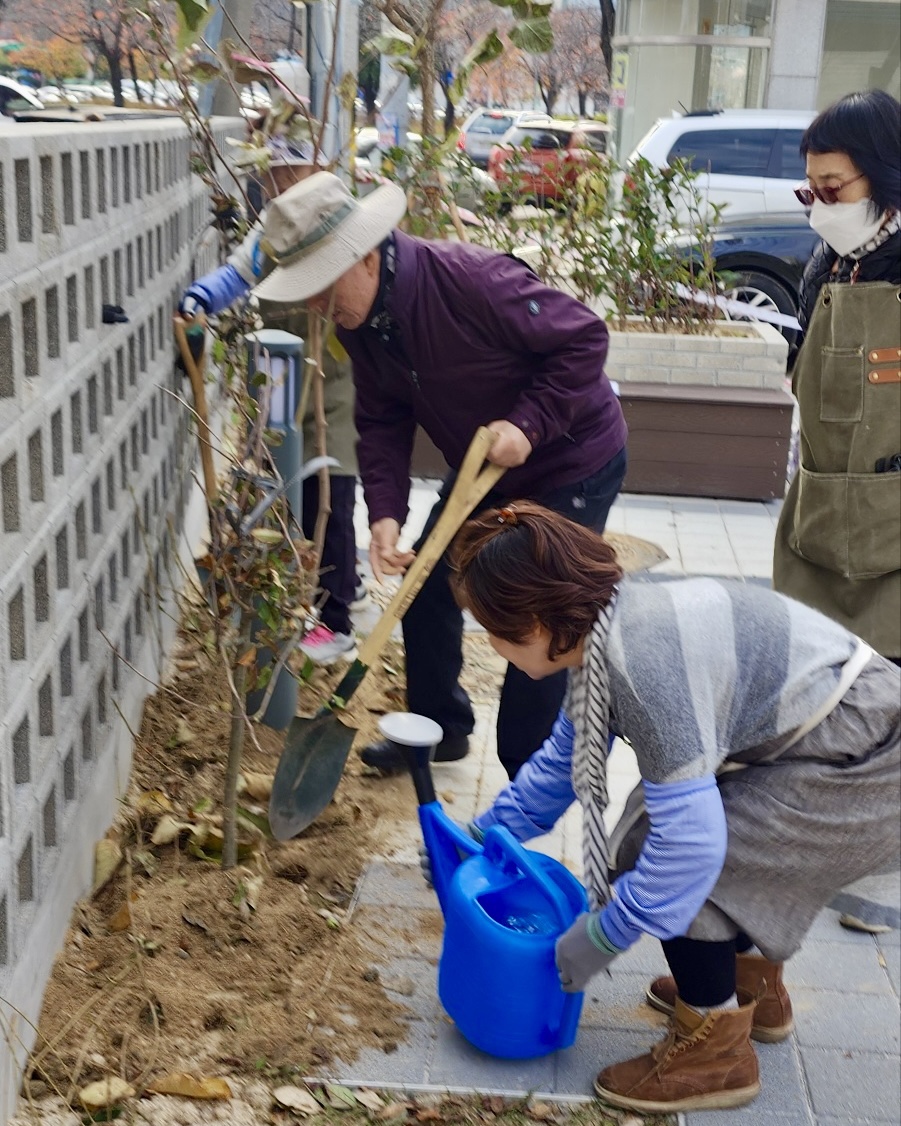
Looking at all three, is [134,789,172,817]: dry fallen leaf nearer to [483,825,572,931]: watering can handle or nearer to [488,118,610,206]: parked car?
[483,825,572,931]: watering can handle

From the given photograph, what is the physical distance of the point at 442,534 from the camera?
9.87 feet

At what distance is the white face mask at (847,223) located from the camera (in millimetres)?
3113

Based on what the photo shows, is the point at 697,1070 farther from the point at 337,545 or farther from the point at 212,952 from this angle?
the point at 337,545

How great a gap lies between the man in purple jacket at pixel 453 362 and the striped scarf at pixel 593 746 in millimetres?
811

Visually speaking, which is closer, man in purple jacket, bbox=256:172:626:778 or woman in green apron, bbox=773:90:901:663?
man in purple jacket, bbox=256:172:626:778

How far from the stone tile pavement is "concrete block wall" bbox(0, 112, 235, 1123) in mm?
651

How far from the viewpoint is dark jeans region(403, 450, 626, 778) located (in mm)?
3291

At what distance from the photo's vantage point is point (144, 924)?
9.38 ft

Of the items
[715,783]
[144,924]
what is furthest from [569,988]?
[144,924]

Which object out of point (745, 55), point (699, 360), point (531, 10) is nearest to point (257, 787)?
point (531, 10)

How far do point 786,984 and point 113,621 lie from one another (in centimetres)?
172

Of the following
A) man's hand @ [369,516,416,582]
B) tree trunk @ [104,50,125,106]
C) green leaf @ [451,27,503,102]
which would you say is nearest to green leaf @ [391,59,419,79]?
green leaf @ [451,27,503,102]

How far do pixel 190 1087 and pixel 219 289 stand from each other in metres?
2.23

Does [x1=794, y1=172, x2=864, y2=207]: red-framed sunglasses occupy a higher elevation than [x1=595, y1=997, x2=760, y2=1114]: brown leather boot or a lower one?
higher
